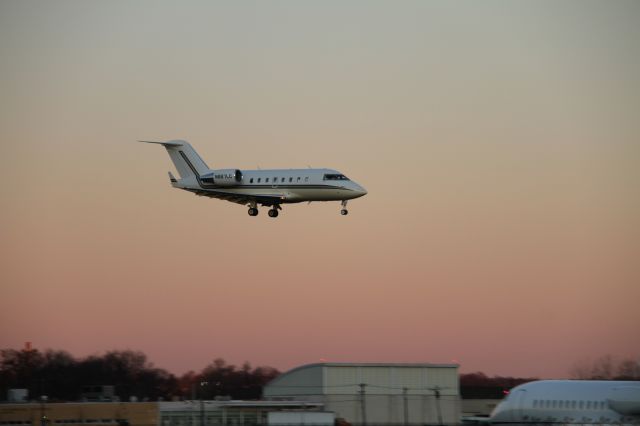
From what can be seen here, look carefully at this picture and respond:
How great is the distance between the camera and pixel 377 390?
86938 mm

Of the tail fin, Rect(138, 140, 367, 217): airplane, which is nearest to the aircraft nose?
Rect(138, 140, 367, 217): airplane

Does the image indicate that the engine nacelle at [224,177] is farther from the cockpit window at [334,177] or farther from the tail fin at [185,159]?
the cockpit window at [334,177]

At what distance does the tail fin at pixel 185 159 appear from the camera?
99.2 meters

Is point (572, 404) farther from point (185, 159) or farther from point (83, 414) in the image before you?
point (185, 159)

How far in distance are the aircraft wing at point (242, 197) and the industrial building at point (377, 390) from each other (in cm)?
1288

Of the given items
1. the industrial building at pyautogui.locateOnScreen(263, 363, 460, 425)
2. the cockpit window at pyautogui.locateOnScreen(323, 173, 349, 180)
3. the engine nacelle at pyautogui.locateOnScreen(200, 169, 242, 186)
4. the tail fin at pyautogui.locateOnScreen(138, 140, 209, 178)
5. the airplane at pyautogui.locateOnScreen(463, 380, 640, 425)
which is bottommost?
the airplane at pyautogui.locateOnScreen(463, 380, 640, 425)

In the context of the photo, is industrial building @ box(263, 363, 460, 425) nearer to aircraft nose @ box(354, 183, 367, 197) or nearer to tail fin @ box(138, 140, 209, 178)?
aircraft nose @ box(354, 183, 367, 197)

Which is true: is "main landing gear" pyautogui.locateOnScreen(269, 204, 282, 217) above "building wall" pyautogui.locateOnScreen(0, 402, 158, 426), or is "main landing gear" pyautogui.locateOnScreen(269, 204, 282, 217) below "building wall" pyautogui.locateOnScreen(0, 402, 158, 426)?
above

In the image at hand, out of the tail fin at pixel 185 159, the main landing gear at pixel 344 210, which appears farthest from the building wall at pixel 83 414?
the tail fin at pixel 185 159

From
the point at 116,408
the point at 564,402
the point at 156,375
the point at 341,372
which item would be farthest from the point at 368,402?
the point at 156,375

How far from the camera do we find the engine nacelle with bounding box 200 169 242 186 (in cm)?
9225

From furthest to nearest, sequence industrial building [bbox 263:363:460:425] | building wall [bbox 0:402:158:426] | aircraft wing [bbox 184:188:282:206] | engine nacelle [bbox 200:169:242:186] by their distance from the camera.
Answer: engine nacelle [bbox 200:169:242:186]
aircraft wing [bbox 184:188:282:206]
industrial building [bbox 263:363:460:425]
building wall [bbox 0:402:158:426]

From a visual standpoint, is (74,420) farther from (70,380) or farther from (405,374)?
(70,380)

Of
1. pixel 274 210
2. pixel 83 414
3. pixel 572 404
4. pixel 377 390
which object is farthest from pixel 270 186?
pixel 572 404
